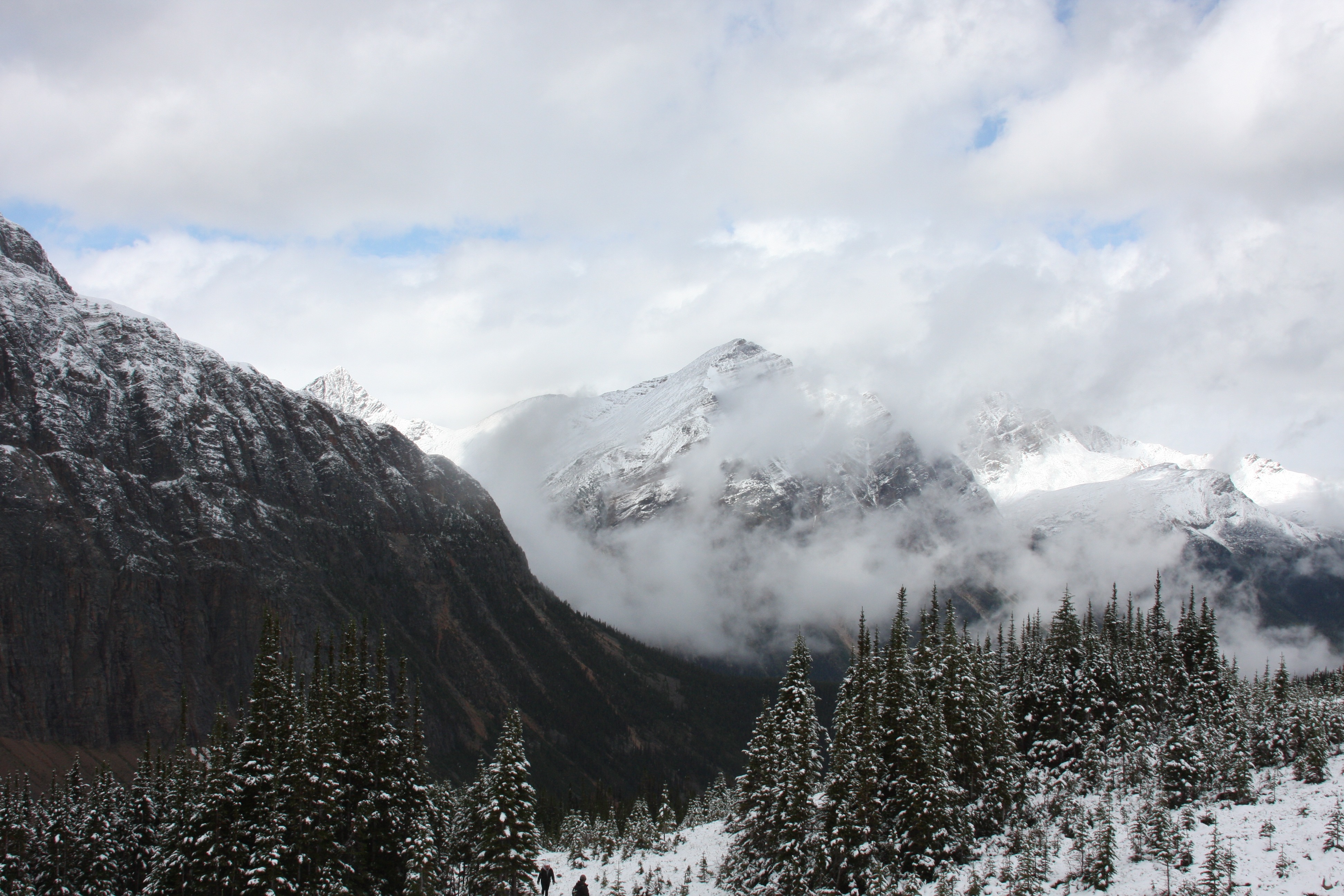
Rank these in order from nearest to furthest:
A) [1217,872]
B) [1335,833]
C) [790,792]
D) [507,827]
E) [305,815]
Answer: [1217,872]
[1335,833]
[305,815]
[507,827]
[790,792]

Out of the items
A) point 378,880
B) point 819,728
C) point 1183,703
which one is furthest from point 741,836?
point 1183,703

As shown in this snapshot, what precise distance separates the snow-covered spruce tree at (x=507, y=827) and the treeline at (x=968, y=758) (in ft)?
54.0

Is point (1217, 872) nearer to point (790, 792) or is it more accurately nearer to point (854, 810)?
point (854, 810)

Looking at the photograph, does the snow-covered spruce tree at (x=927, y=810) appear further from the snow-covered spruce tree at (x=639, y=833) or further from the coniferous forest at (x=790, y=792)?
the snow-covered spruce tree at (x=639, y=833)

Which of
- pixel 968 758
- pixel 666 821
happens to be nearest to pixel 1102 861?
pixel 968 758

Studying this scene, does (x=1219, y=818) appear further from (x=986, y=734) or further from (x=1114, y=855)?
(x=986, y=734)

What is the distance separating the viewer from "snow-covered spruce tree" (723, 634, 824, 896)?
70750mm

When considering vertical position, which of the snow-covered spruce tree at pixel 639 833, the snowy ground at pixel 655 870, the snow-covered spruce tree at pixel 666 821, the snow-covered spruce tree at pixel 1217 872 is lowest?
the snow-covered spruce tree at pixel 666 821

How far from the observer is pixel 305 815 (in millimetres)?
64938

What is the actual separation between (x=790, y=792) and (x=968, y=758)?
14401 mm

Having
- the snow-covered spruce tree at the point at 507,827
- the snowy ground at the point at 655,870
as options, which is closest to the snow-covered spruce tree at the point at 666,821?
the snowy ground at the point at 655,870

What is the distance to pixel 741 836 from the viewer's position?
82.2m

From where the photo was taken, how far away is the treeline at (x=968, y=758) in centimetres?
6706

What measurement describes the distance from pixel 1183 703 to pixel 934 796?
50226 mm
